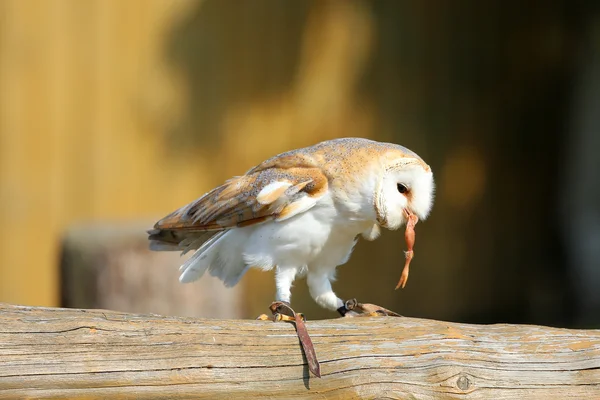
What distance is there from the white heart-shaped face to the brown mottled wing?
198 mm

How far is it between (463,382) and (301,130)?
3556 mm

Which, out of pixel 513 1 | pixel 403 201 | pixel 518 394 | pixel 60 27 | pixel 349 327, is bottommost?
pixel 518 394

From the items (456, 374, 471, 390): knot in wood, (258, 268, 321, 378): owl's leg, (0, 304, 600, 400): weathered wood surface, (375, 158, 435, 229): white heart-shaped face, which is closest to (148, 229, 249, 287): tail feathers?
(258, 268, 321, 378): owl's leg

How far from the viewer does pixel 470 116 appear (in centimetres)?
641

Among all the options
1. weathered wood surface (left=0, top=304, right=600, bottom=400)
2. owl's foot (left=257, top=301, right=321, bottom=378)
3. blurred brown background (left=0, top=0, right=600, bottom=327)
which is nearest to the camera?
weathered wood surface (left=0, top=304, right=600, bottom=400)

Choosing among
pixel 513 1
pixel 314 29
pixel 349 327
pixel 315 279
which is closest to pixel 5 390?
pixel 349 327

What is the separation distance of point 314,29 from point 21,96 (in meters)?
1.94

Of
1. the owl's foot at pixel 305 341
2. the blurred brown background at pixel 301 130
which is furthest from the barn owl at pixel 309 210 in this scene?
the blurred brown background at pixel 301 130

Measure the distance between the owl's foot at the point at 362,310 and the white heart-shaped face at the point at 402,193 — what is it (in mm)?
275

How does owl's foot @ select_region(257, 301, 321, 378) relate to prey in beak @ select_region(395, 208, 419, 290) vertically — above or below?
below

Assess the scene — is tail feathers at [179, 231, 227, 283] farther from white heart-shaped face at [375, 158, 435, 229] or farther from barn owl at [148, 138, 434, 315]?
white heart-shaped face at [375, 158, 435, 229]

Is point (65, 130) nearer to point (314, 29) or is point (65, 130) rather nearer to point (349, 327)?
point (314, 29)

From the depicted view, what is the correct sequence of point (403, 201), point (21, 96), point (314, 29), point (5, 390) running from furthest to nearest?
point (314, 29), point (21, 96), point (403, 201), point (5, 390)

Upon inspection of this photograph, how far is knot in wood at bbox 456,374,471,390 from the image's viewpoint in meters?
2.28
